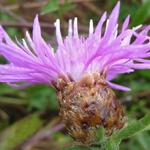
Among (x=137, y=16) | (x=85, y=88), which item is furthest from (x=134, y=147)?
(x=85, y=88)

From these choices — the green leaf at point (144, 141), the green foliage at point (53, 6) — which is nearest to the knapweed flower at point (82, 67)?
the green foliage at point (53, 6)

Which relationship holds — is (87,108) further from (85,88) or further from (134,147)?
(134,147)

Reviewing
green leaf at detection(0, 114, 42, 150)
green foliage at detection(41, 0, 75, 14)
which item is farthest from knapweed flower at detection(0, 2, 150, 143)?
green leaf at detection(0, 114, 42, 150)

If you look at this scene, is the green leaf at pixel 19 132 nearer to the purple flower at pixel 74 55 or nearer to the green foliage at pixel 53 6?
the green foliage at pixel 53 6

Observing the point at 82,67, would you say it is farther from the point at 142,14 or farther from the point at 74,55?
the point at 142,14

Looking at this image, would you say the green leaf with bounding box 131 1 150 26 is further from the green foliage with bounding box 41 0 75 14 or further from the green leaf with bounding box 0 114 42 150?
the green leaf with bounding box 0 114 42 150

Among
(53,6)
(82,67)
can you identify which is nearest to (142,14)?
(53,6)
